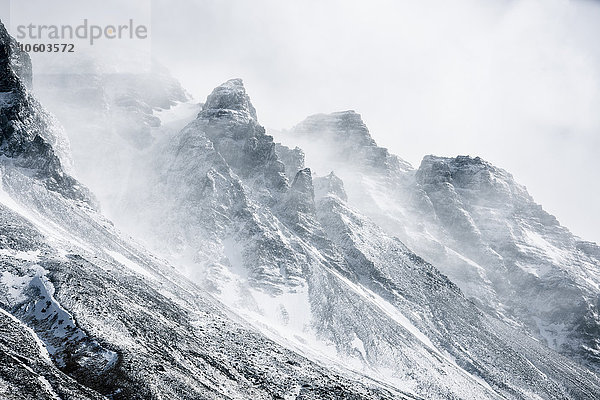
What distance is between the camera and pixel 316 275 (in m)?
130

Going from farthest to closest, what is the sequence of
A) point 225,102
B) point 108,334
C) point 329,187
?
point 329,187 < point 225,102 < point 108,334

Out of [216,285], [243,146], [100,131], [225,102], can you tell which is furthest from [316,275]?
[100,131]

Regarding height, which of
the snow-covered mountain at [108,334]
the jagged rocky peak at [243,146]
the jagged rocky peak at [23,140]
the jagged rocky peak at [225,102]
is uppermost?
the jagged rocky peak at [225,102]

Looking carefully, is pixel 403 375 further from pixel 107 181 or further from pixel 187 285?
pixel 107 181

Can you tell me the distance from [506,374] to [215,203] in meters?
88.8

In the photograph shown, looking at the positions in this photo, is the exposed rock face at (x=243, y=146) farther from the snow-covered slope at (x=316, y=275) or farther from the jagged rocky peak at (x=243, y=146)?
the snow-covered slope at (x=316, y=275)

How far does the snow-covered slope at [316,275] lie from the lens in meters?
106

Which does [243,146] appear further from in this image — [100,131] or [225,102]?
[100,131]

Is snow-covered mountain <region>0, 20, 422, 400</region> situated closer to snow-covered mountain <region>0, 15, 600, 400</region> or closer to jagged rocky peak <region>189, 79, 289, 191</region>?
snow-covered mountain <region>0, 15, 600, 400</region>

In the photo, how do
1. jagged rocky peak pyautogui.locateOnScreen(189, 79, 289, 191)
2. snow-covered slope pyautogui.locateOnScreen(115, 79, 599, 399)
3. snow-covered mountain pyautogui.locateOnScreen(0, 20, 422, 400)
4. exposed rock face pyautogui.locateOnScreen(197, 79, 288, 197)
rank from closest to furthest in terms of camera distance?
1. snow-covered mountain pyautogui.locateOnScreen(0, 20, 422, 400)
2. snow-covered slope pyautogui.locateOnScreen(115, 79, 599, 399)
3. jagged rocky peak pyautogui.locateOnScreen(189, 79, 289, 191)
4. exposed rock face pyautogui.locateOnScreen(197, 79, 288, 197)

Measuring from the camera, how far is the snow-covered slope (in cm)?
10556

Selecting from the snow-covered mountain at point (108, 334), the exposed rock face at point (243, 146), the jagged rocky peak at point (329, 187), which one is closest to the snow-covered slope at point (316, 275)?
the exposed rock face at point (243, 146)

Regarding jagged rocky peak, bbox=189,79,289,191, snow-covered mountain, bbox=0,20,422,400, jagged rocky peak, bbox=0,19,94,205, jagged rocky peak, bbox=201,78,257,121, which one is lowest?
snow-covered mountain, bbox=0,20,422,400

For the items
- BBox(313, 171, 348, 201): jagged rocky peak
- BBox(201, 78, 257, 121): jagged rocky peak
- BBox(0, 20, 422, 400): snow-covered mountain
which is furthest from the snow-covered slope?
BBox(0, 20, 422, 400): snow-covered mountain
